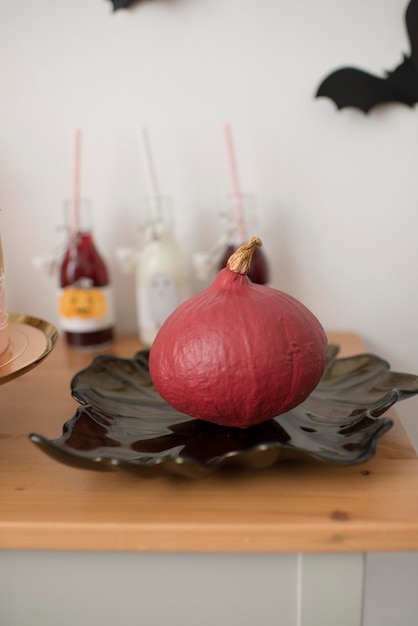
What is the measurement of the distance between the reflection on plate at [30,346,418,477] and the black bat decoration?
33 cm

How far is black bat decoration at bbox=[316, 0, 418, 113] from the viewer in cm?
77

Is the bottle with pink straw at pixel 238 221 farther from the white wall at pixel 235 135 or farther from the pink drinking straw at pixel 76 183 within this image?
the pink drinking straw at pixel 76 183

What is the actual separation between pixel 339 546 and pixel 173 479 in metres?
0.13

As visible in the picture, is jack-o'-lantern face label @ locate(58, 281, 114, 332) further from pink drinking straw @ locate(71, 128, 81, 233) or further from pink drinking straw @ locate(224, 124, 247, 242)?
pink drinking straw @ locate(224, 124, 247, 242)

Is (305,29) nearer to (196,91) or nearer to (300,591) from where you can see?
(196,91)

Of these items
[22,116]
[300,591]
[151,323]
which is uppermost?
[22,116]

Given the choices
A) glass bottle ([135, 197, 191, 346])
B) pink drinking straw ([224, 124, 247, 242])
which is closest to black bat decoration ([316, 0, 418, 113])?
pink drinking straw ([224, 124, 247, 242])

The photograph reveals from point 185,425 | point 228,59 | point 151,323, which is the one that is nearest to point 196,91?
point 228,59

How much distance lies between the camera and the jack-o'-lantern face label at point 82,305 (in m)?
0.78

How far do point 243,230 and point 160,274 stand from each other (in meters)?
0.12

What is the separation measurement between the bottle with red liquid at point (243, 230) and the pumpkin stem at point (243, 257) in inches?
10.1

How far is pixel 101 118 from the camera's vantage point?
2.69 feet

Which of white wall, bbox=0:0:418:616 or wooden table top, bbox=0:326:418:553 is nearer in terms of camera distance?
wooden table top, bbox=0:326:418:553

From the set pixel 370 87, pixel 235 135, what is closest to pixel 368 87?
pixel 370 87
